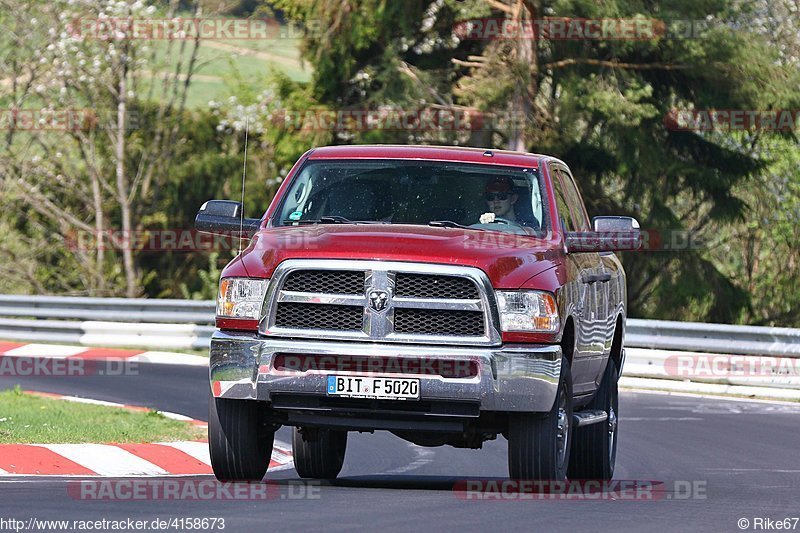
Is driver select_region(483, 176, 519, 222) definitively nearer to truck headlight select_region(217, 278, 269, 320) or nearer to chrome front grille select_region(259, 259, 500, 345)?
chrome front grille select_region(259, 259, 500, 345)

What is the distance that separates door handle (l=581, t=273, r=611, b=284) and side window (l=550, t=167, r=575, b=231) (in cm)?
34

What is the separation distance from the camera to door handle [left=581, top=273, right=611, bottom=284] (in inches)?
416

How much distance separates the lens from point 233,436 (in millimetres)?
9602

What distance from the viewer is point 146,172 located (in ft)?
117

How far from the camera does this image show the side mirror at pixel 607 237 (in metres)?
10.4

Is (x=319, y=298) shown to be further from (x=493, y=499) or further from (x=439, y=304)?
(x=493, y=499)

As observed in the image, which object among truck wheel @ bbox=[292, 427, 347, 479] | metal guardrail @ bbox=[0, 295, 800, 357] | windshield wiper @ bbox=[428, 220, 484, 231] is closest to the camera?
windshield wiper @ bbox=[428, 220, 484, 231]

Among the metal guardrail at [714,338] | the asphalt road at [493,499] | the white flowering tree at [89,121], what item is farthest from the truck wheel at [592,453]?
the white flowering tree at [89,121]

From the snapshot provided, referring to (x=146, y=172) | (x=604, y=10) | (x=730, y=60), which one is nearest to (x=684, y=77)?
(x=730, y=60)

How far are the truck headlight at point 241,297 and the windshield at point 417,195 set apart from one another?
0.97 m

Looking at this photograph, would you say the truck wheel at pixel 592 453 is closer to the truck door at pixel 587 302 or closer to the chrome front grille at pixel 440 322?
the truck door at pixel 587 302

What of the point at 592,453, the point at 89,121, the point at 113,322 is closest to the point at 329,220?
the point at 592,453

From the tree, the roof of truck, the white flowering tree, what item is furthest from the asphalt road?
the white flowering tree

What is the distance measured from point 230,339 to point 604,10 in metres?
20.1
